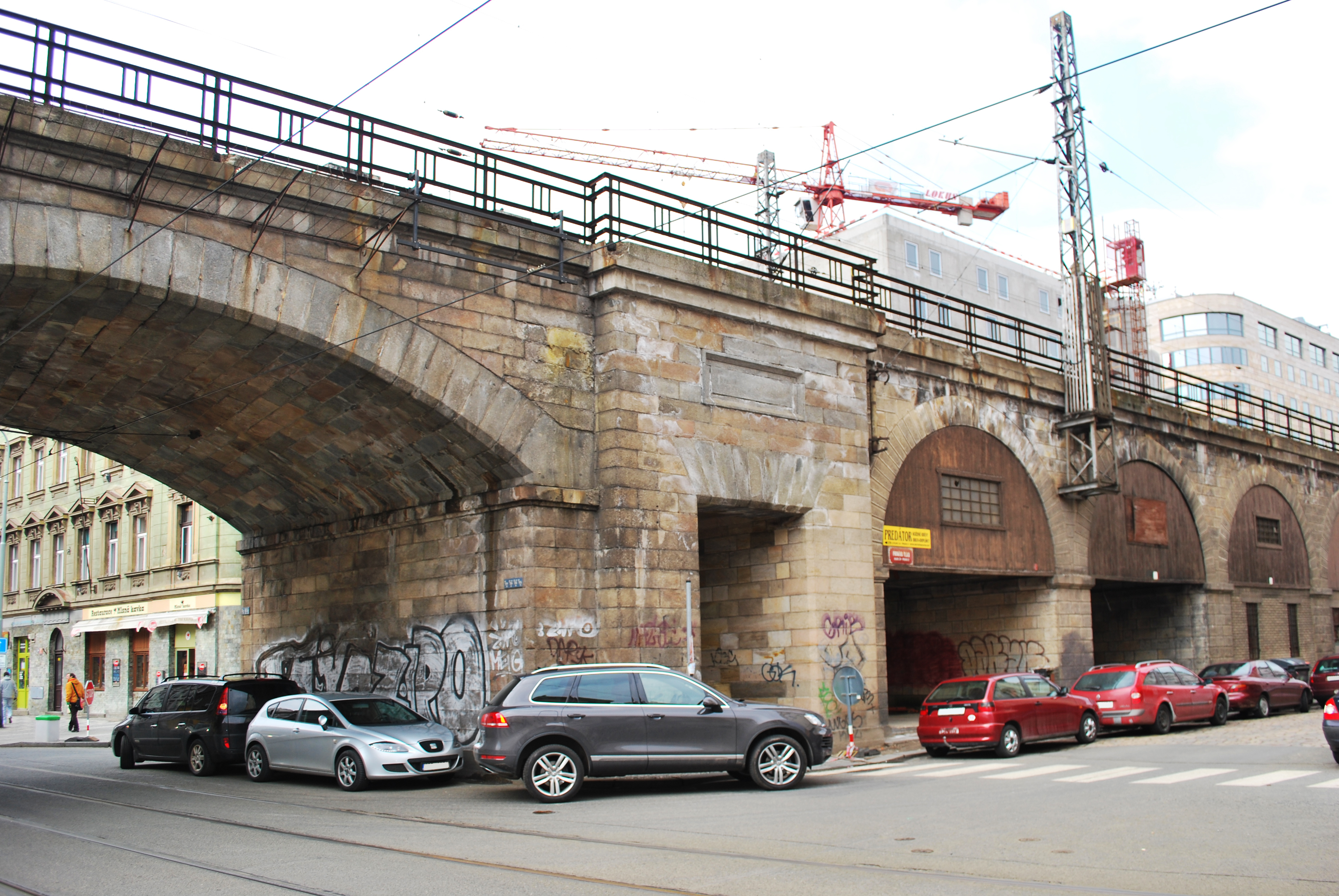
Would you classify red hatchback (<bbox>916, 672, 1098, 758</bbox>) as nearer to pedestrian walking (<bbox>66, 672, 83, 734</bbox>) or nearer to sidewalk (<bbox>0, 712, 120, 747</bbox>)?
sidewalk (<bbox>0, 712, 120, 747</bbox>)

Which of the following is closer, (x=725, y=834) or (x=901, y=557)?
(x=725, y=834)

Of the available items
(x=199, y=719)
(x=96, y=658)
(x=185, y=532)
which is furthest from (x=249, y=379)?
(x=96, y=658)

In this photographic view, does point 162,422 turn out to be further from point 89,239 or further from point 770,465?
point 770,465

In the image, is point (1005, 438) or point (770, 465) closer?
point (770, 465)

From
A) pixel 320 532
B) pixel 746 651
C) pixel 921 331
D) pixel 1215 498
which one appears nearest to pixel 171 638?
pixel 320 532

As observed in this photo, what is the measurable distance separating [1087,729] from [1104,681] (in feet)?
6.13

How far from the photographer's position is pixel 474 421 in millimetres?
15805

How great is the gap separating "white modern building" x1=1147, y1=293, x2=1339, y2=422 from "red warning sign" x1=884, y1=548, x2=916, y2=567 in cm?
6915

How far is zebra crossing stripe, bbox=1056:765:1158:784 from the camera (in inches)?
564

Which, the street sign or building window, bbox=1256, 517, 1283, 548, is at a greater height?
building window, bbox=1256, 517, 1283, 548

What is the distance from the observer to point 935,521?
2248 centimetres

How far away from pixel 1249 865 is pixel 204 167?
13.0 m

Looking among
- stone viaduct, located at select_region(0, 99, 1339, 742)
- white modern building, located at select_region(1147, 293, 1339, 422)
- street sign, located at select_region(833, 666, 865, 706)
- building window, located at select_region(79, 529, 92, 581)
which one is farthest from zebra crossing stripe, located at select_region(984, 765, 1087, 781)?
white modern building, located at select_region(1147, 293, 1339, 422)

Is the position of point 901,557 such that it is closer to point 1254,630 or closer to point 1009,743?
point 1009,743
